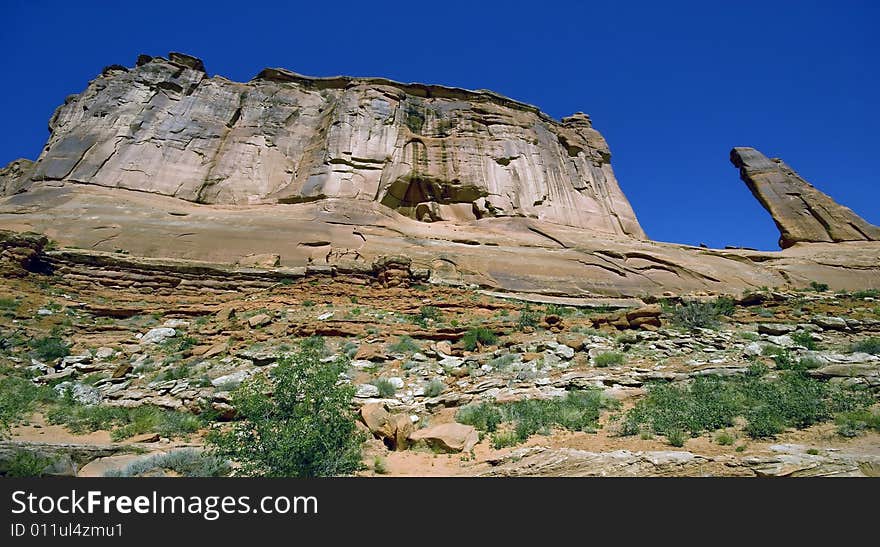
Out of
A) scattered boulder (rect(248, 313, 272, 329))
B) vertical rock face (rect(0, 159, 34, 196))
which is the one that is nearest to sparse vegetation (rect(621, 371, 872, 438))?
scattered boulder (rect(248, 313, 272, 329))

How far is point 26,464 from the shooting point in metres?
5.85

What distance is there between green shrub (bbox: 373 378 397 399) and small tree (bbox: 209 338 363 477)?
2487mm

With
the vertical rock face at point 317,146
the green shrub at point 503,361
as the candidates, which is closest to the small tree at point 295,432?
the green shrub at point 503,361

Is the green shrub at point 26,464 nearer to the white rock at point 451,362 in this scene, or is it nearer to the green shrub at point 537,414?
the green shrub at point 537,414

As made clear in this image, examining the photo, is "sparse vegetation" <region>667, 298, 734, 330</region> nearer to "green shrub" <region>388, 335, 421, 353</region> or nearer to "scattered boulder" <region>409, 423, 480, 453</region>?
"green shrub" <region>388, 335, 421, 353</region>

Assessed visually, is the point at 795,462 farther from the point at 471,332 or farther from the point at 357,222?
the point at 357,222

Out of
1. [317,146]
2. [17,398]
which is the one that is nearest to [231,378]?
[17,398]

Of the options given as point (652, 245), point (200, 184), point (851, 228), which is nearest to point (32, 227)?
point (200, 184)

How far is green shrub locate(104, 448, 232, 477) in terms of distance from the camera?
617 centimetres

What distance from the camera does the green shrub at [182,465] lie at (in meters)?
6.17

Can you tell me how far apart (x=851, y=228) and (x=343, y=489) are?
47370 millimetres

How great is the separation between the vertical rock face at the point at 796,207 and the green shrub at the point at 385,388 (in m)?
40.7

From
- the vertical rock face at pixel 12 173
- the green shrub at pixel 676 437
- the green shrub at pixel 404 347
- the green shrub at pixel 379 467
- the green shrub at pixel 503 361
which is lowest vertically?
the green shrub at pixel 379 467

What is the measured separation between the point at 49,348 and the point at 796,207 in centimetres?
4910
